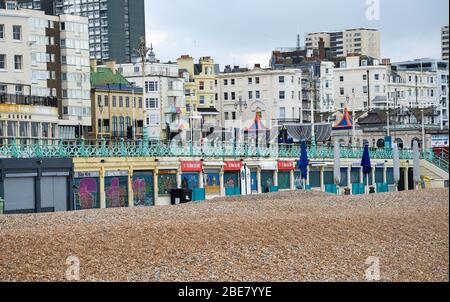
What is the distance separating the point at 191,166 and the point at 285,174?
10780mm

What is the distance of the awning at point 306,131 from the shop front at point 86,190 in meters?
37.1

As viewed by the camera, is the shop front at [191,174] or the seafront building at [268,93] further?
the seafront building at [268,93]

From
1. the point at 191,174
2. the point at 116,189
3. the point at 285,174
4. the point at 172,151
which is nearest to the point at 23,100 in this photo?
the point at 172,151

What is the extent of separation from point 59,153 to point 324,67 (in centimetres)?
8703

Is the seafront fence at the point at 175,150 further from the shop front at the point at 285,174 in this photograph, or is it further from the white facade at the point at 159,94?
the white facade at the point at 159,94

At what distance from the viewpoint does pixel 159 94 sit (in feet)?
377

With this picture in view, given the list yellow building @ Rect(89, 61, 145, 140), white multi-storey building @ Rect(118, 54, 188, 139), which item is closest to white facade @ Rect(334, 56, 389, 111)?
white multi-storey building @ Rect(118, 54, 188, 139)

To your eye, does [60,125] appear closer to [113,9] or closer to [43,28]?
[43,28]

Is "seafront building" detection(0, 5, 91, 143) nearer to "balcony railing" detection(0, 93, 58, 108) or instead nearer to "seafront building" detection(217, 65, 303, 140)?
"balcony railing" detection(0, 93, 58, 108)

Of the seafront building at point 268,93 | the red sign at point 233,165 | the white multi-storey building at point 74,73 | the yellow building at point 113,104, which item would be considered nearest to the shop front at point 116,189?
the red sign at point 233,165

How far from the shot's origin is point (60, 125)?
93250 millimetres

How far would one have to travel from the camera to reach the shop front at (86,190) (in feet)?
201
